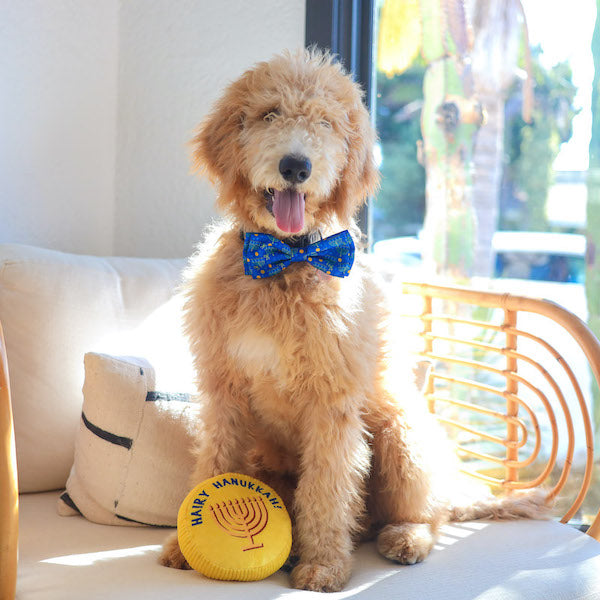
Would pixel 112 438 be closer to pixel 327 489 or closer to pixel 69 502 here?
pixel 69 502

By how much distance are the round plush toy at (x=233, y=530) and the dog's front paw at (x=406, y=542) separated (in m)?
0.23

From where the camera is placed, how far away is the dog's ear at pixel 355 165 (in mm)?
1533

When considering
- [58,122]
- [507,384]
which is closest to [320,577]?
[507,384]

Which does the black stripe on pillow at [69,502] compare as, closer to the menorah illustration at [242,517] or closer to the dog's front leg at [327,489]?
the menorah illustration at [242,517]

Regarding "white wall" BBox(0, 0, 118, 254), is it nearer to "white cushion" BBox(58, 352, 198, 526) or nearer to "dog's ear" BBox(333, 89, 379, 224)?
"white cushion" BBox(58, 352, 198, 526)

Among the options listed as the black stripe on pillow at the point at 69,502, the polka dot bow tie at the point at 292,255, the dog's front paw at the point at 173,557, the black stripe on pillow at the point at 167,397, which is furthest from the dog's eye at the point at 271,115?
the black stripe on pillow at the point at 69,502

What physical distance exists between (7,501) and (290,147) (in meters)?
0.82

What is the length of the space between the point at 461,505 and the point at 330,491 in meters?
0.45

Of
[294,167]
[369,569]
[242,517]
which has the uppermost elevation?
[294,167]

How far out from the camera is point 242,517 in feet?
4.77

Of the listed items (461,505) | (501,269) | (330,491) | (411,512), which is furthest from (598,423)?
(330,491)

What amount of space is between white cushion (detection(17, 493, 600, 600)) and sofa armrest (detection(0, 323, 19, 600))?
10 cm

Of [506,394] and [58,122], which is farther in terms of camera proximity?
[58,122]

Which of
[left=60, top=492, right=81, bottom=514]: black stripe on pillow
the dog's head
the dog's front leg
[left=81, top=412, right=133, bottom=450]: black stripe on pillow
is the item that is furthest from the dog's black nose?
[left=60, top=492, right=81, bottom=514]: black stripe on pillow
